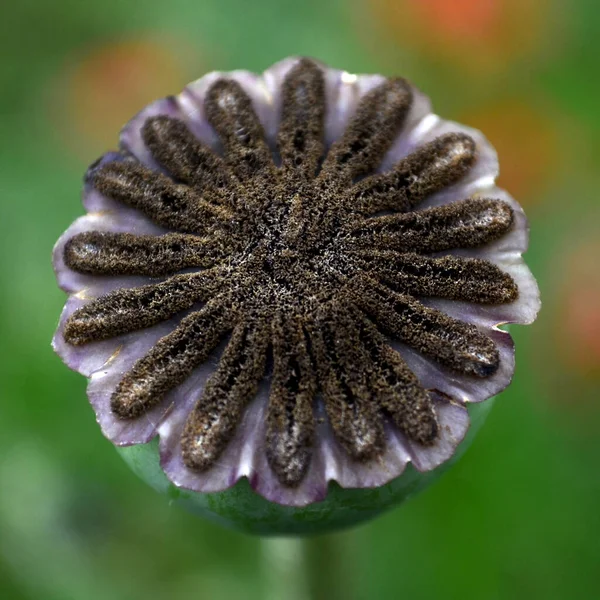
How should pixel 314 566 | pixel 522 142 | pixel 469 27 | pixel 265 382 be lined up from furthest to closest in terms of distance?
pixel 469 27
pixel 522 142
pixel 314 566
pixel 265 382

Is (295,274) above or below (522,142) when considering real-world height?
below

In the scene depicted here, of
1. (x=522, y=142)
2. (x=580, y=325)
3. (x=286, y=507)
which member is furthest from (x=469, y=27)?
(x=286, y=507)

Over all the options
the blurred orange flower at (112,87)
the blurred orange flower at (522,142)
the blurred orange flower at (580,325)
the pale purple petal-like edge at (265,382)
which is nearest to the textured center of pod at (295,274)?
the pale purple petal-like edge at (265,382)

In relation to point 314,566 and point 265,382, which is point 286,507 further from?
point 314,566

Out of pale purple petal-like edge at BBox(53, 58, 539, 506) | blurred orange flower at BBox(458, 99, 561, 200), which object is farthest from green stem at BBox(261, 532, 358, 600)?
blurred orange flower at BBox(458, 99, 561, 200)

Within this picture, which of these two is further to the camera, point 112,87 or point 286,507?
point 112,87

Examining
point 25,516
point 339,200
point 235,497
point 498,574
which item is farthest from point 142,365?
point 498,574

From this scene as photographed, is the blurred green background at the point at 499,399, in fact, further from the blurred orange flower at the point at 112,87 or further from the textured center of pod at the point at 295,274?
the textured center of pod at the point at 295,274

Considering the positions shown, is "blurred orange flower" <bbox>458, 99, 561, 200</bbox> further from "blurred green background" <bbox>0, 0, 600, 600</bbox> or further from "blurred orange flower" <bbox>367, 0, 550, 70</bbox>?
"blurred orange flower" <bbox>367, 0, 550, 70</bbox>
